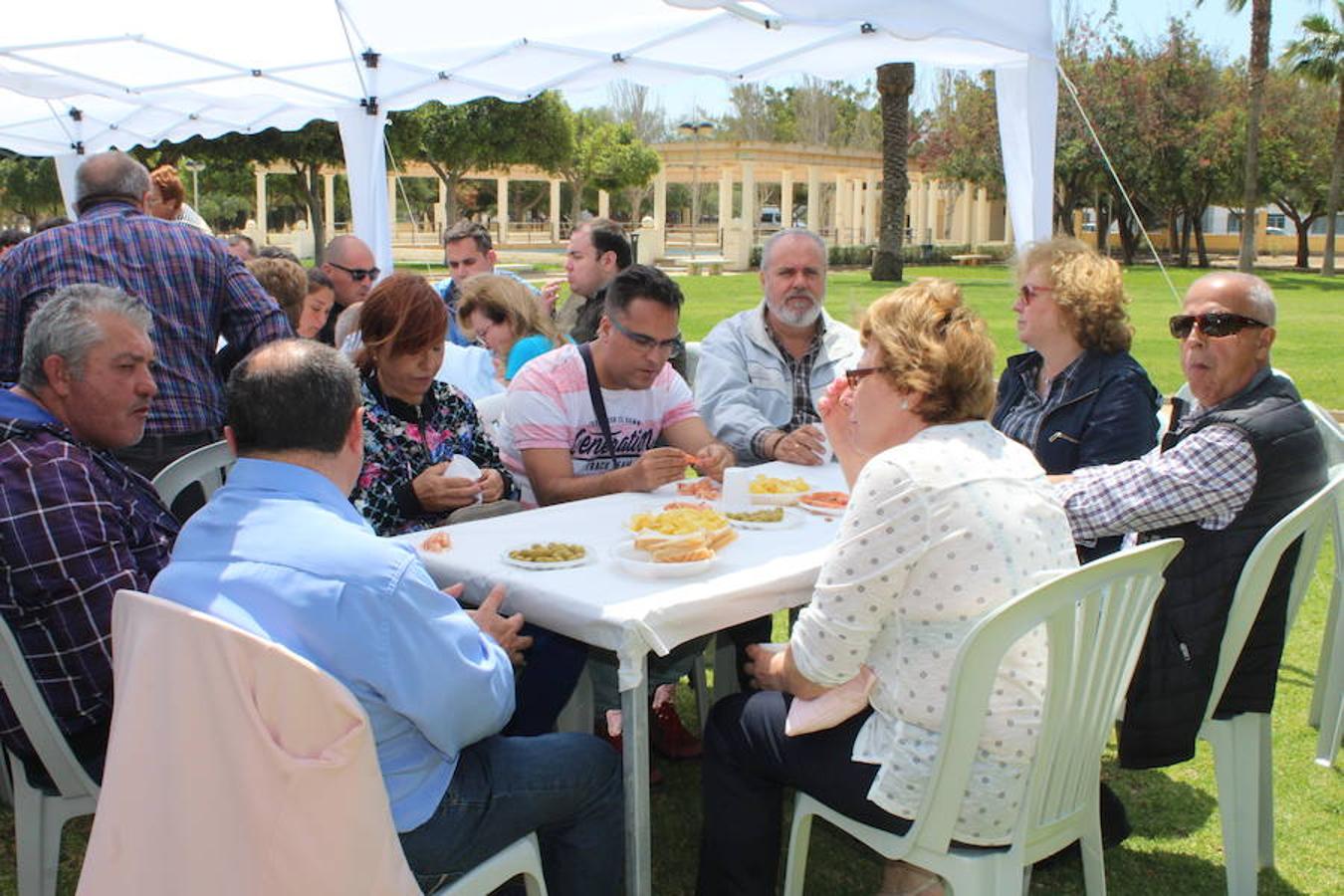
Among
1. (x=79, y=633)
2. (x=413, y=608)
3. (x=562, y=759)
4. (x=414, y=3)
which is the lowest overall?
(x=562, y=759)

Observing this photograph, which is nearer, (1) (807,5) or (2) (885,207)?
(1) (807,5)

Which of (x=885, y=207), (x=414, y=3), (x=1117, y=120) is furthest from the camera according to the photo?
(x=1117, y=120)

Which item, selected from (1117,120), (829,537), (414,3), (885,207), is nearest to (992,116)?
(1117,120)

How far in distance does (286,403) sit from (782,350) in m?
2.92

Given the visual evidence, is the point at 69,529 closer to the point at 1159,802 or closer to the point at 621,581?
the point at 621,581

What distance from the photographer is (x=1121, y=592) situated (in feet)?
7.22

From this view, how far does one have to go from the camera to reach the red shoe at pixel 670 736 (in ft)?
12.5

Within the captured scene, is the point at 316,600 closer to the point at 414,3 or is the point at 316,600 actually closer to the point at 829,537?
the point at 829,537

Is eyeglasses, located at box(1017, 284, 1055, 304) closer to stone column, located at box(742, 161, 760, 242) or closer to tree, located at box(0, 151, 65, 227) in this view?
stone column, located at box(742, 161, 760, 242)

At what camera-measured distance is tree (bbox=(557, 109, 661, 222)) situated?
43062mm

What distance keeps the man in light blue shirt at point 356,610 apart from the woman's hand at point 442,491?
1.07 m

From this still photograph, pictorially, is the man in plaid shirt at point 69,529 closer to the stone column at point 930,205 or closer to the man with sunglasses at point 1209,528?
the man with sunglasses at point 1209,528

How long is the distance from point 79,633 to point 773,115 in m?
76.7

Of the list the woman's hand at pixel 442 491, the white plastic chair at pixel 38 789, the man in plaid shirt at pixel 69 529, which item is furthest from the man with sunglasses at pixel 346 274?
the white plastic chair at pixel 38 789
